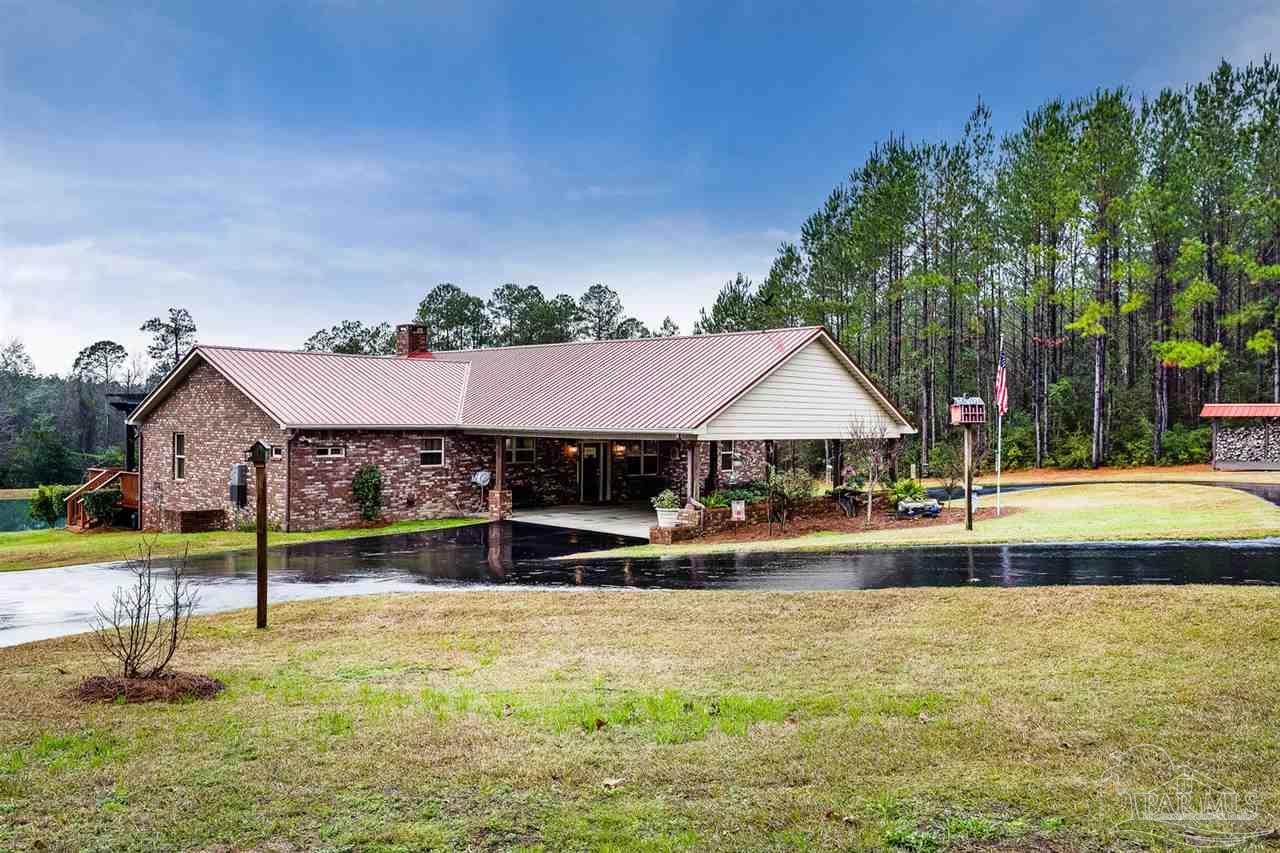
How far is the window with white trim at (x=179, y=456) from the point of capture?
24922mm

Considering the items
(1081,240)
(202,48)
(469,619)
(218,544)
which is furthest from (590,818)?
(1081,240)

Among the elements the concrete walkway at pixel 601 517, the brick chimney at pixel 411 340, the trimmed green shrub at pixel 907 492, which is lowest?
the concrete walkway at pixel 601 517

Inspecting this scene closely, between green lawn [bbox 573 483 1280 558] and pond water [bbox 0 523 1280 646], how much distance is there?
0.92 m

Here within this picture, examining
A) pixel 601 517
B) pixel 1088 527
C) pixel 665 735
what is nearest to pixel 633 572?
pixel 665 735

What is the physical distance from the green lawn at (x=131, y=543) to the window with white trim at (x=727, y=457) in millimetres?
7394

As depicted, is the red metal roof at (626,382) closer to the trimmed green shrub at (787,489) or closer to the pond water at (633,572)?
the trimmed green shrub at (787,489)

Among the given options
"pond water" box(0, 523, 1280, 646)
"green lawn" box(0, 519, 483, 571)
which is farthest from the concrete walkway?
"pond water" box(0, 523, 1280, 646)

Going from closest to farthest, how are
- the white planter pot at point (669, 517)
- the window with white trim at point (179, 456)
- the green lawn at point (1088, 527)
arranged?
the green lawn at point (1088, 527), the white planter pot at point (669, 517), the window with white trim at point (179, 456)

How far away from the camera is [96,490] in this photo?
2709 cm

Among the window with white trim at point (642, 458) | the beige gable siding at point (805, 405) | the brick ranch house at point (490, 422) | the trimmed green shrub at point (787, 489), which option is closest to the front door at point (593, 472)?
the brick ranch house at point (490, 422)

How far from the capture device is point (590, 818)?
14.8 feet

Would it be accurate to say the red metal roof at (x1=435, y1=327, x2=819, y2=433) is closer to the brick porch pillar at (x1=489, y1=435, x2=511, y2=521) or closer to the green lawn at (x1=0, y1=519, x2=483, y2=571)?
the brick porch pillar at (x1=489, y1=435, x2=511, y2=521)

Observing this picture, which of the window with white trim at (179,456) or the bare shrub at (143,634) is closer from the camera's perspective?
the bare shrub at (143,634)

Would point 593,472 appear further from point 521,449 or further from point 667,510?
point 667,510
